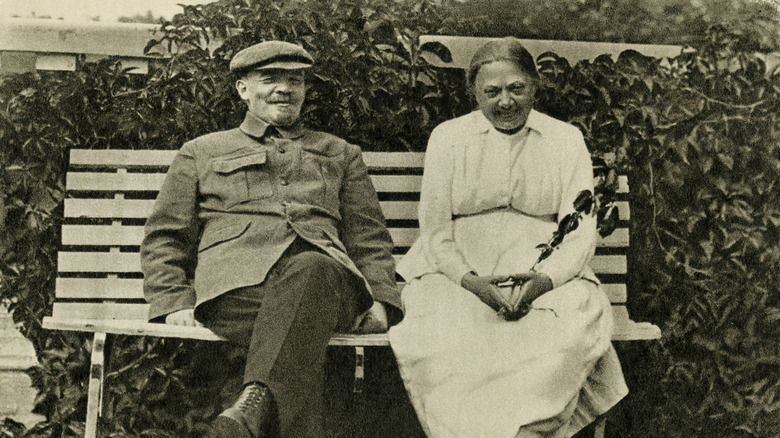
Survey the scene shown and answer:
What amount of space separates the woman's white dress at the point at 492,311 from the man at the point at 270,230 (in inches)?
9.0

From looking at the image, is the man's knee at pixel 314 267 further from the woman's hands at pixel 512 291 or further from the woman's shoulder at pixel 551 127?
the woman's shoulder at pixel 551 127

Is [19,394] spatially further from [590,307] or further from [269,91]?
[590,307]

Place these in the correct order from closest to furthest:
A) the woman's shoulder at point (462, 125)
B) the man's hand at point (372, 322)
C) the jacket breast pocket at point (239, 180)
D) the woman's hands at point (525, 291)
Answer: the woman's hands at point (525, 291)
the man's hand at point (372, 322)
the jacket breast pocket at point (239, 180)
the woman's shoulder at point (462, 125)

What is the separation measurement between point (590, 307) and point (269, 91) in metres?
1.47

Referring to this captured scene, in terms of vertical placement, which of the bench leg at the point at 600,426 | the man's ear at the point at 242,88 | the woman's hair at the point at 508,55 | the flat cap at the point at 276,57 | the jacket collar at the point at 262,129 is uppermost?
the woman's hair at the point at 508,55

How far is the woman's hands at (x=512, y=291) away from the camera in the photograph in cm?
355

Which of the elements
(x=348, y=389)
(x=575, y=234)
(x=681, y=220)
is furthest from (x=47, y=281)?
(x=681, y=220)

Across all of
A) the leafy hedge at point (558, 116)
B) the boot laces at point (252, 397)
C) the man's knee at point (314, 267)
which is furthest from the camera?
the leafy hedge at point (558, 116)

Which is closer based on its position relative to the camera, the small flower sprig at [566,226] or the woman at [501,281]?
the woman at [501,281]

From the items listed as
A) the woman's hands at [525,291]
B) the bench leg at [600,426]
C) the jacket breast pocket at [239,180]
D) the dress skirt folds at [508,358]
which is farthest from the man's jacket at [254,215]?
the bench leg at [600,426]

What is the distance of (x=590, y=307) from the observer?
361 cm

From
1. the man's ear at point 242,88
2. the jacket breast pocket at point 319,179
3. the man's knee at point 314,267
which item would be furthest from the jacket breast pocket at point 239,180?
the man's knee at point 314,267

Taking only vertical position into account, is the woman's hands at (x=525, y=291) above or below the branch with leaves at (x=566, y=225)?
below

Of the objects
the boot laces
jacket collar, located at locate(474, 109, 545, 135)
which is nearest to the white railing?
jacket collar, located at locate(474, 109, 545, 135)
